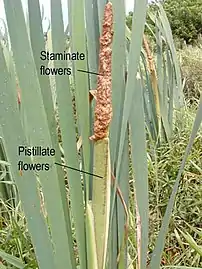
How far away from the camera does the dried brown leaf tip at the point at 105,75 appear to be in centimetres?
49

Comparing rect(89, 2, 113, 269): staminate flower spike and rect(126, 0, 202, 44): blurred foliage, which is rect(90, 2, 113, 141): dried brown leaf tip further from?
rect(126, 0, 202, 44): blurred foliage

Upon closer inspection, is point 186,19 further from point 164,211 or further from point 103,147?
point 103,147

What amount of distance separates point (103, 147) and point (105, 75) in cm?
8

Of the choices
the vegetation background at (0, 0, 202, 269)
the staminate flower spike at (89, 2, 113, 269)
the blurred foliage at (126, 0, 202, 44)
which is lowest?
the blurred foliage at (126, 0, 202, 44)

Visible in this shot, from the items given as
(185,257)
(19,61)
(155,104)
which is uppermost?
(19,61)

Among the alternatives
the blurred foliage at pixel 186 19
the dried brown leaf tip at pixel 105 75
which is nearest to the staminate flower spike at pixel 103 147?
the dried brown leaf tip at pixel 105 75

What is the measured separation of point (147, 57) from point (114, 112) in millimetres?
1158

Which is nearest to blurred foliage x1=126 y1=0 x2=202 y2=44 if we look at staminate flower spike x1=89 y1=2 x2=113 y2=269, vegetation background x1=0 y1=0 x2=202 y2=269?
vegetation background x1=0 y1=0 x2=202 y2=269

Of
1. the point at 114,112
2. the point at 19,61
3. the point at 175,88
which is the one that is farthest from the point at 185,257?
the point at 175,88

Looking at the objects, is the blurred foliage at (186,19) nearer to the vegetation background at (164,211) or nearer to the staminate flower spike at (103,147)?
the vegetation background at (164,211)

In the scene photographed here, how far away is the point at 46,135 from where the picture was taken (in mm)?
490

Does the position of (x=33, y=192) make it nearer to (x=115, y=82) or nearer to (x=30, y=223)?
(x=30, y=223)

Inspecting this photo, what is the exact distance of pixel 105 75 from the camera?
19.5 inches

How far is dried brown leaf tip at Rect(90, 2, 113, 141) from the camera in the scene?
0.49m
